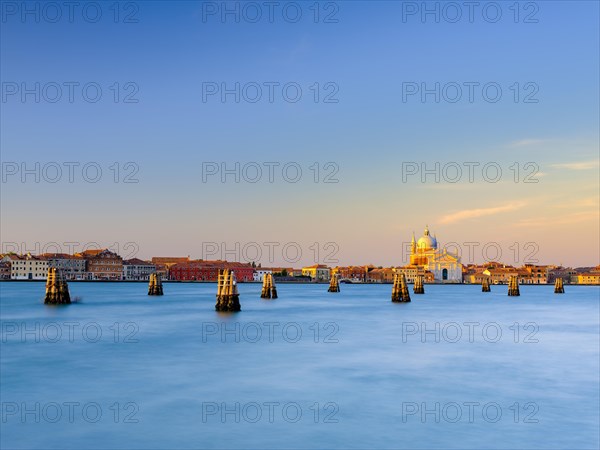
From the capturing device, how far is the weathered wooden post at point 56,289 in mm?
56500

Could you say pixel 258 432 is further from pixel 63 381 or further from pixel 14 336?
pixel 14 336

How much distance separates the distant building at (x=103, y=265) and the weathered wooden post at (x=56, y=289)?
106 m

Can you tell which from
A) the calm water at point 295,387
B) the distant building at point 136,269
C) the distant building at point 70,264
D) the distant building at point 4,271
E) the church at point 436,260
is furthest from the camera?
the church at point 436,260

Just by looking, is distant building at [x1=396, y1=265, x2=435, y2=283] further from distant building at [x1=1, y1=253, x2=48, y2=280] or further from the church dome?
distant building at [x1=1, y1=253, x2=48, y2=280]

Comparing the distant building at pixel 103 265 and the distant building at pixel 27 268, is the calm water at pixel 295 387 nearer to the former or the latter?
the distant building at pixel 27 268

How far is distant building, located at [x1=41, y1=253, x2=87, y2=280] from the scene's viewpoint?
157375 mm

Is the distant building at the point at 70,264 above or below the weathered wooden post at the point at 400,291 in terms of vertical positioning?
above

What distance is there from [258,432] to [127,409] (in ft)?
14.1

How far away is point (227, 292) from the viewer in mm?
47750

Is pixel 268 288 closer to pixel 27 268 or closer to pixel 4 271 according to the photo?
pixel 27 268

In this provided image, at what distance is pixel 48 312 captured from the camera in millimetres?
52188

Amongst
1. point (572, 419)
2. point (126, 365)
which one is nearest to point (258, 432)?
point (572, 419)

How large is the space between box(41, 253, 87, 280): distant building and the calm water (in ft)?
399

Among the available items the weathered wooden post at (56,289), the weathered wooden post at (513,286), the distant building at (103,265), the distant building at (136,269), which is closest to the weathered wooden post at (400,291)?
the weathered wooden post at (56,289)
